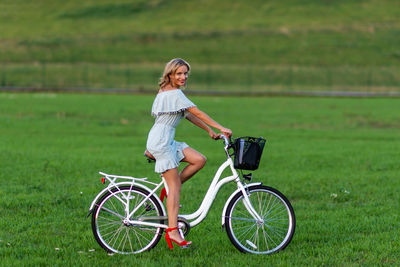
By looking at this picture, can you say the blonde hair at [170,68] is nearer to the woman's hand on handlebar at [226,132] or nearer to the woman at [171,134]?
the woman at [171,134]

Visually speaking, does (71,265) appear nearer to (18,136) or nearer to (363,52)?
(18,136)

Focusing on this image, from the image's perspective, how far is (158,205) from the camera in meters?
7.19

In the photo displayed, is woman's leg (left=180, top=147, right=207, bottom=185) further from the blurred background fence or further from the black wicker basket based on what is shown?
the blurred background fence

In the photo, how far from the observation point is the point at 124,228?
25.0ft

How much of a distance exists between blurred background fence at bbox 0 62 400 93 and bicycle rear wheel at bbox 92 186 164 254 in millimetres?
57871

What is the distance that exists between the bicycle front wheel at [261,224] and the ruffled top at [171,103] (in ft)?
3.82

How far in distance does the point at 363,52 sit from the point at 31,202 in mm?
85945

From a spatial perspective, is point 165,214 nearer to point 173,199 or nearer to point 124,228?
point 173,199

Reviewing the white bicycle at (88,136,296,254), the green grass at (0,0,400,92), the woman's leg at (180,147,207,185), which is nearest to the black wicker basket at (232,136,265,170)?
the white bicycle at (88,136,296,254)

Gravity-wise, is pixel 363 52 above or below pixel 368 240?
below

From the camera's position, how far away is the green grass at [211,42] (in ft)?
240

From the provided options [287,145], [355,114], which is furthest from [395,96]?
[287,145]

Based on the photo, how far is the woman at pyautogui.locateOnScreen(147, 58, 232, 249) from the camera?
695 cm

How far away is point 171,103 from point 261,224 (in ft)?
5.66
